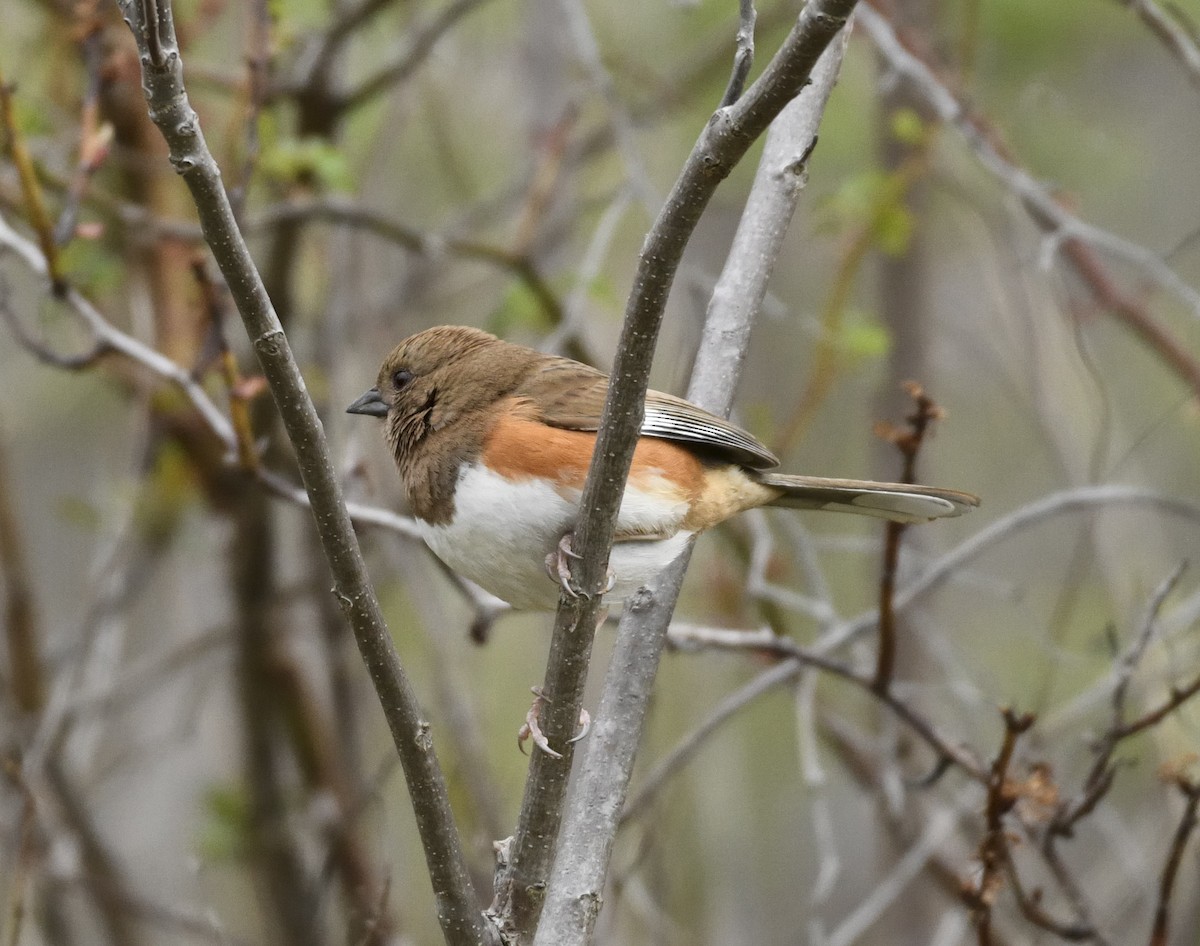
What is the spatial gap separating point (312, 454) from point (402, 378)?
1569mm

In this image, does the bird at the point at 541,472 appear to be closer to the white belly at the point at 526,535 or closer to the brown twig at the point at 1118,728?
the white belly at the point at 526,535

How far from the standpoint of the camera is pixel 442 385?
139 inches

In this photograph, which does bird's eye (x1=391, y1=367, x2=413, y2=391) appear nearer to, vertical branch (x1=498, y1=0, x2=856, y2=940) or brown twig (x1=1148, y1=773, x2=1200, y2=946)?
vertical branch (x1=498, y1=0, x2=856, y2=940)

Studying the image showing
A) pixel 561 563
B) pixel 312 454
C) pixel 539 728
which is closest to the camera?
pixel 312 454

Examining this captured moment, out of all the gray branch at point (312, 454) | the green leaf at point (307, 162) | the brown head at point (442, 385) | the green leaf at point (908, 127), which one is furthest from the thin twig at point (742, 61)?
the green leaf at point (908, 127)

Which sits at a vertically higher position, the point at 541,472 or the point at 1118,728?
the point at 541,472

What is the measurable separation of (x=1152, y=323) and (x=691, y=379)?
2145 mm

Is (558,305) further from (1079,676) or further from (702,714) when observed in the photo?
(1079,676)

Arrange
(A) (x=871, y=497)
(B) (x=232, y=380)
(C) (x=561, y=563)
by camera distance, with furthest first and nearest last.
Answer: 1. (A) (x=871, y=497)
2. (B) (x=232, y=380)
3. (C) (x=561, y=563)

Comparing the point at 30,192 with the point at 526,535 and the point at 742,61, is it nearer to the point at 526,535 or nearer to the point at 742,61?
the point at 526,535

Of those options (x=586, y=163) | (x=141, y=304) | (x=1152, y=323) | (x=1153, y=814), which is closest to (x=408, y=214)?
(x=586, y=163)

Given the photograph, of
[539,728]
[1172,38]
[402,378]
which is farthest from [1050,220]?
[539,728]

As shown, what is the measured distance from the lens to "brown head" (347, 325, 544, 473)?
3.40 meters

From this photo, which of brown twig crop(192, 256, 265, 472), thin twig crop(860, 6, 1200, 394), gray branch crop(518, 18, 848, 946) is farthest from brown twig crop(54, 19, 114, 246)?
thin twig crop(860, 6, 1200, 394)
